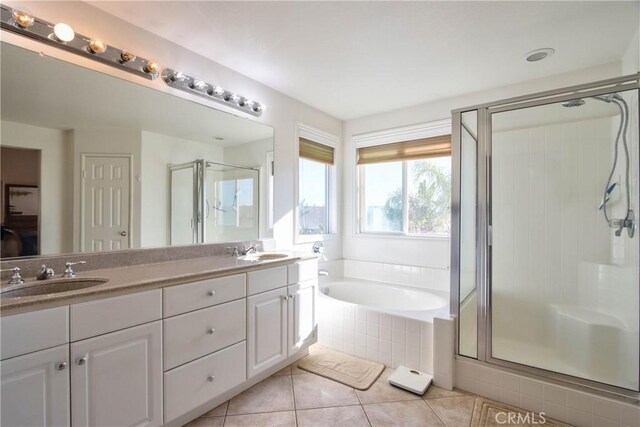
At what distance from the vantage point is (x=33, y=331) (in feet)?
3.52

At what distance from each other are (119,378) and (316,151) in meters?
2.60

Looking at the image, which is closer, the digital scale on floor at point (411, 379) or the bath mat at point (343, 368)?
the digital scale on floor at point (411, 379)

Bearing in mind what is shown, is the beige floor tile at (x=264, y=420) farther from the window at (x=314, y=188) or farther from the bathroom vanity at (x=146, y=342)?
the window at (x=314, y=188)

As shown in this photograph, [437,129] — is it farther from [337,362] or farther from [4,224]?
[4,224]

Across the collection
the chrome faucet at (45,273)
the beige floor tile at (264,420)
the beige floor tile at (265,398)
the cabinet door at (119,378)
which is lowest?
the beige floor tile at (265,398)

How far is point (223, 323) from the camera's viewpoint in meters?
1.70

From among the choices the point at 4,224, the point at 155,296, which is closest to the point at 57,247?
the point at 4,224

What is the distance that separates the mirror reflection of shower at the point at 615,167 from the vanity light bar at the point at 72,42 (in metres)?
2.73

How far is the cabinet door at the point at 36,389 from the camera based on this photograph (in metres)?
1.03

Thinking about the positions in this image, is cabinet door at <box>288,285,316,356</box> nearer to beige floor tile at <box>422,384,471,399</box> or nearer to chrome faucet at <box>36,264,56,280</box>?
beige floor tile at <box>422,384,471,399</box>

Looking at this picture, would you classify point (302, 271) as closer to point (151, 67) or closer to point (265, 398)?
point (265, 398)

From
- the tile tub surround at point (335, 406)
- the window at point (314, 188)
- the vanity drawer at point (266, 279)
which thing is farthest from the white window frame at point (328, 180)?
the tile tub surround at point (335, 406)

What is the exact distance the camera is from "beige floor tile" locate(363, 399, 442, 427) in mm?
1661

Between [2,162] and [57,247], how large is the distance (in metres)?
0.47
